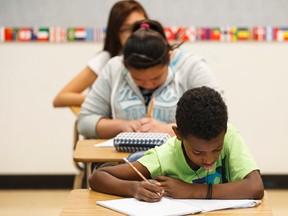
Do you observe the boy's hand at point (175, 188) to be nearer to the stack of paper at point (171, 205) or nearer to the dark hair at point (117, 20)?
the stack of paper at point (171, 205)

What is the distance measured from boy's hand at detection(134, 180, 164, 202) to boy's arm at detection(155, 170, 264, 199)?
5cm

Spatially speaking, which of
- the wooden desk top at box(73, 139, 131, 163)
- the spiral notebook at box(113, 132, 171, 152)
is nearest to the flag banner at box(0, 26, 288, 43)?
the wooden desk top at box(73, 139, 131, 163)

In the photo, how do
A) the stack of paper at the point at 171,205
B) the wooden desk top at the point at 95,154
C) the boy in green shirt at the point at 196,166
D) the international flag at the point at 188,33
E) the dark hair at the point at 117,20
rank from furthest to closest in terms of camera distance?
1. the international flag at the point at 188,33
2. the dark hair at the point at 117,20
3. the wooden desk top at the point at 95,154
4. the boy in green shirt at the point at 196,166
5. the stack of paper at the point at 171,205

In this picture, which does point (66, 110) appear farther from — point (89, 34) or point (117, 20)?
point (117, 20)

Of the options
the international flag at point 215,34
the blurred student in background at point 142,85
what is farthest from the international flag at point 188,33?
the blurred student in background at point 142,85

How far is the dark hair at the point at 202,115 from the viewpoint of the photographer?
6.98ft

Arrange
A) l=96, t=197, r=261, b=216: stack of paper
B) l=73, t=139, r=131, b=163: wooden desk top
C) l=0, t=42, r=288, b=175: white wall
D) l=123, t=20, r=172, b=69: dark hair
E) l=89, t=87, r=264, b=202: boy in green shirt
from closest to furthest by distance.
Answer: l=96, t=197, r=261, b=216: stack of paper
l=89, t=87, r=264, b=202: boy in green shirt
l=73, t=139, r=131, b=163: wooden desk top
l=123, t=20, r=172, b=69: dark hair
l=0, t=42, r=288, b=175: white wall

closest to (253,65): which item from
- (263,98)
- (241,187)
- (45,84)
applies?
(263,98)

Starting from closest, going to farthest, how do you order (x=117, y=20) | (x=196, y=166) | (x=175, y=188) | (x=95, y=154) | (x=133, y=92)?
(x=175, y=188) → (x=196, y=166) → (x=95, y=154) → (x=133, y=92) → (x=117, y=20)

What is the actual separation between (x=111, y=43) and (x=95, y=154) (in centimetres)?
141

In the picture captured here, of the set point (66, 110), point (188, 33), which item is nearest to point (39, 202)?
point (66, 110)

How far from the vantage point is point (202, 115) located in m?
2.14

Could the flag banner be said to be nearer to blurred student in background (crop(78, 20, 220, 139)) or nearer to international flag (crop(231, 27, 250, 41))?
international flag (crop(231, 27, 250, 41))

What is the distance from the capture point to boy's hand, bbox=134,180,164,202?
215 centimetres
